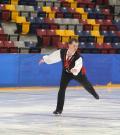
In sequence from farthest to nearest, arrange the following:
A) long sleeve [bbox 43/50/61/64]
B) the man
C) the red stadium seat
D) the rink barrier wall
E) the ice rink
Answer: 1. the red stadium seat
2. the rink barrier wall
3. long sleeve [bbox 43/50/61/64]
4. the man
5. the ice rink

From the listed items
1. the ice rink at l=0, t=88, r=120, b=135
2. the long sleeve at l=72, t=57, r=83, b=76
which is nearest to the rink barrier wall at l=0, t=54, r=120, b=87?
the ice rink at l=0, t=88, r=120, b=135

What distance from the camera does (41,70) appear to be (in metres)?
19.2

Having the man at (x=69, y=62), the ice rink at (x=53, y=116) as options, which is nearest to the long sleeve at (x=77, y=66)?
the man at (x=69, y=62)

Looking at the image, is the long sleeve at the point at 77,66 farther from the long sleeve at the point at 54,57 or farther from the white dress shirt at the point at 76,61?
the long sleeve at the point at 54,57

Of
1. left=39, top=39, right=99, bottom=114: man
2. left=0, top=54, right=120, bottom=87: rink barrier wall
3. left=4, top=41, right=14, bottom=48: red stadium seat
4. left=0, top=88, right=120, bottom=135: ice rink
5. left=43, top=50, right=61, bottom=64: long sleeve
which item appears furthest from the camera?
left=4, top=41, right=14, bottom=48: red stadium seat

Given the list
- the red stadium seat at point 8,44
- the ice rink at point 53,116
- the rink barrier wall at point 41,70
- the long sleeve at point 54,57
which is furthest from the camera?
the red stadium seat at point 8,44

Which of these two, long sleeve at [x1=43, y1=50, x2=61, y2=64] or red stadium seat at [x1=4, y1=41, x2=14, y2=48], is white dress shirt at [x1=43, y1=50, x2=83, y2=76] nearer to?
long sleeve at [x1=43, y1=50, x2=61, y2=64]

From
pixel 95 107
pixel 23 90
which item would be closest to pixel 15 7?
pixel 23 90

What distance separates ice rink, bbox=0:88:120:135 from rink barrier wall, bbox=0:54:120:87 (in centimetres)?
121

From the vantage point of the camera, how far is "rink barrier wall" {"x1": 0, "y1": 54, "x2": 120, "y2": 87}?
18.4 m

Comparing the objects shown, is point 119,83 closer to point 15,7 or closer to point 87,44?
point 87,44

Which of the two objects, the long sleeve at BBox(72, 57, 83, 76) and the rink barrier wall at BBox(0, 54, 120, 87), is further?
the rink barrier wall at BBox(0, 54, 120, 87)

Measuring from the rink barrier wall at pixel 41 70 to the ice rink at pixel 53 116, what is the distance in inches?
47.7

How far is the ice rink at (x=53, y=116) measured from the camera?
955 centimetres
